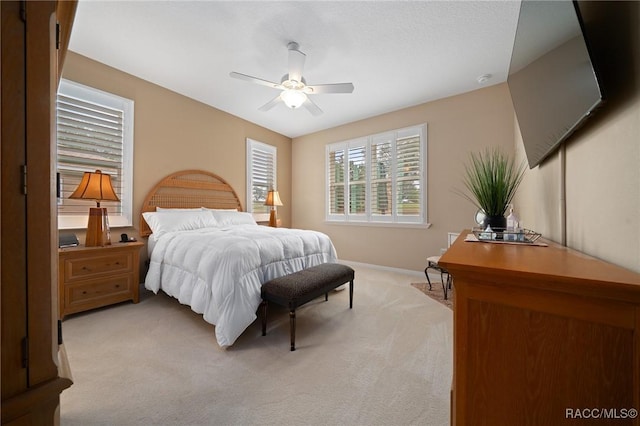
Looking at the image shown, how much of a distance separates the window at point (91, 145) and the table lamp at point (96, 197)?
34 centimetres

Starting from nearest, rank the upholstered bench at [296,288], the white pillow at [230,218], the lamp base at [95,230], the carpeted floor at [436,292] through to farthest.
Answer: the upholstered bench at [296,288], the lamp base at [95,230], the carpeted floor at [436,292], the white pillow at [230,218]

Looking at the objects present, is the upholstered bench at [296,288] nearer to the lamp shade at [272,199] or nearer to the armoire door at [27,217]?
the armoire door at [27,217]

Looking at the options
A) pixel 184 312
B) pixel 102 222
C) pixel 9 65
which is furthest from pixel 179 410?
pixel 102 222

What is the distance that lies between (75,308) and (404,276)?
4021 millimetres

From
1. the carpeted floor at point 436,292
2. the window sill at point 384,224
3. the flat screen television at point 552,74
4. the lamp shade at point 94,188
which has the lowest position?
the carpeted floor at point 436,292

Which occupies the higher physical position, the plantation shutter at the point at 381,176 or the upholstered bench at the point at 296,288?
the plantation shutter at the point at 381,176

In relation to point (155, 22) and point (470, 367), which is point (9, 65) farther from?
point (155, 22)

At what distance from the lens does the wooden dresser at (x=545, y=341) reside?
23.5 inches

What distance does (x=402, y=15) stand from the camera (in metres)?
2.09

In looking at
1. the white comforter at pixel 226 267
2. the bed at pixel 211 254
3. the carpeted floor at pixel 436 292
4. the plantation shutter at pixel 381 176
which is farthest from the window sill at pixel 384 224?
the white comforter at pixel 226 267

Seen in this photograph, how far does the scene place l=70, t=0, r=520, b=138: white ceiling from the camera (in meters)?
2.05

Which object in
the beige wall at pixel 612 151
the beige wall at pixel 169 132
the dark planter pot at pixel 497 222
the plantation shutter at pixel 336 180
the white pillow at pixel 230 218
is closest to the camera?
the beige wall at pixel 612 151

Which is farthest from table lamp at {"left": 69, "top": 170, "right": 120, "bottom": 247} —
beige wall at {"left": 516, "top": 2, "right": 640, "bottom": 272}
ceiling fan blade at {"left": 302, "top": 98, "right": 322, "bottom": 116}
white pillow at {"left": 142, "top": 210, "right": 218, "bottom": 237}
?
beige wall at {"left": 516, "top": 2, "right": 640, "bottom": 272}

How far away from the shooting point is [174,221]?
3092 mm
